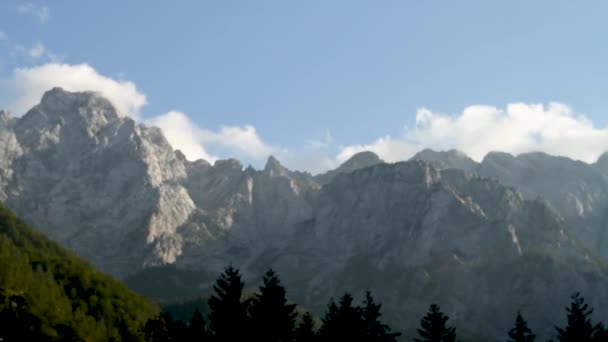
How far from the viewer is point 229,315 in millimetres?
50188

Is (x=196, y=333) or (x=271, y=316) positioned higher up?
(x=271, y=316)

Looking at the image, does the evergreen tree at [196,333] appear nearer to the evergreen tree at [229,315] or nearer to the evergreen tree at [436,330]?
the evergreen tree at [229,315]

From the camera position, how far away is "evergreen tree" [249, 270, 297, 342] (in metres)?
50.7

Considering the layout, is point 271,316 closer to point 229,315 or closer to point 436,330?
point 229,315

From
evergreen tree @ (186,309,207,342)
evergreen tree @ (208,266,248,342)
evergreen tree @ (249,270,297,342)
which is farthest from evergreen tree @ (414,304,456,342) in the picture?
evergreen tree @ (186,309,207,342)

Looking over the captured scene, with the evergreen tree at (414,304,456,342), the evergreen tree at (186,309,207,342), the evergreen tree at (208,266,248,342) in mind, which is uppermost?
the evergreen tree at (414,304,456,342)

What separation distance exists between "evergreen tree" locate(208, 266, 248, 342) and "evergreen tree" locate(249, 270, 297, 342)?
89 centimetres

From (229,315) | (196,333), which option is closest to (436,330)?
(229,315)

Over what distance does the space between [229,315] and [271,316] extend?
2960 mm

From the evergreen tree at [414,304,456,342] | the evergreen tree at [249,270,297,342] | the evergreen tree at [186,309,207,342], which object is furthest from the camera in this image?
the evergreen tree at [414,304,456,342]

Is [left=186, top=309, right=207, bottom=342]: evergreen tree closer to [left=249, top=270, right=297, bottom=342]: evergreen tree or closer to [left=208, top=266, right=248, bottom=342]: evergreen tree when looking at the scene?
[left=208, top=266, right=248, bottom=342]: evergreen tree

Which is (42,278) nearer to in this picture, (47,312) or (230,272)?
(47,312)

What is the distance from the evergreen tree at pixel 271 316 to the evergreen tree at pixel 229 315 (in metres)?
0.89

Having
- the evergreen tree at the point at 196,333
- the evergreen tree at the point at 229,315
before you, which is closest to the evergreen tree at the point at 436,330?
the evergreen tree at the point at 229,315
